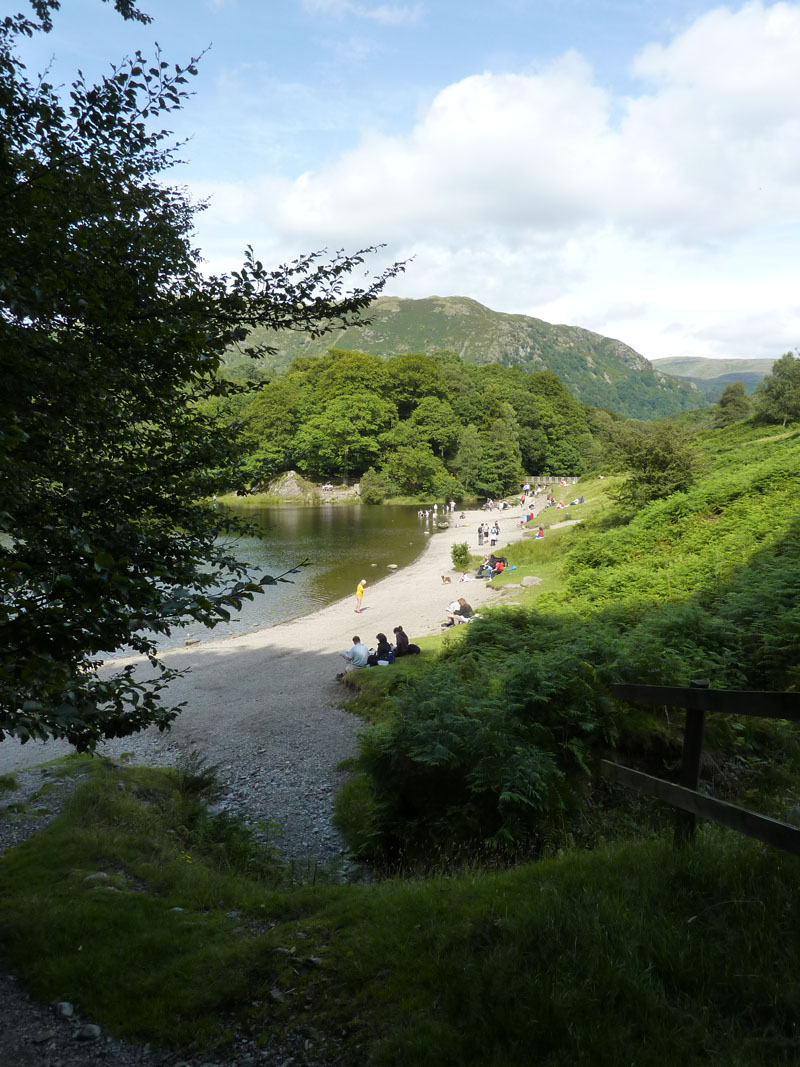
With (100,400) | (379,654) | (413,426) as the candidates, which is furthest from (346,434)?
(100,400)

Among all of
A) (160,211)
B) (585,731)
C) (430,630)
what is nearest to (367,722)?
(585,731)

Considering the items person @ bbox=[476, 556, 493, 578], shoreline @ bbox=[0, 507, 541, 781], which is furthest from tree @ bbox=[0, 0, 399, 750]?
person @ bbox=[476, 556, 493, 578]

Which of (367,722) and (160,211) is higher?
(160,211)

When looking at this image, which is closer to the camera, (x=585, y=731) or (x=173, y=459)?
(x=173, y=459)

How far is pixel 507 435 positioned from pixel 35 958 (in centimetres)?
8718

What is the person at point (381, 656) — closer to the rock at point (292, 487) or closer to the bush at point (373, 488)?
the bush at point (373, 488)

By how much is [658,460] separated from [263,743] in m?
20.4

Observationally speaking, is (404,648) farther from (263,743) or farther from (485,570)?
(485,570)

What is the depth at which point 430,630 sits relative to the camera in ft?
75.3

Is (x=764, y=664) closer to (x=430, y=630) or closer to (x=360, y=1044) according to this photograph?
(x=360, y=1044)

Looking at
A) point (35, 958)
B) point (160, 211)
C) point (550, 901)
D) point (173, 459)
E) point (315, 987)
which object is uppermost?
point (160, 211)

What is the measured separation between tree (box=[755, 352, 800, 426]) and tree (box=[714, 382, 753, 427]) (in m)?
21.1

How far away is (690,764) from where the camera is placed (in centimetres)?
418

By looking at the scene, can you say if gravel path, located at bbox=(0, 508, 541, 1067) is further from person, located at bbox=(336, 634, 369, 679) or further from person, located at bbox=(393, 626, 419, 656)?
person, located at bbox=(393, 626, 419, 656)
